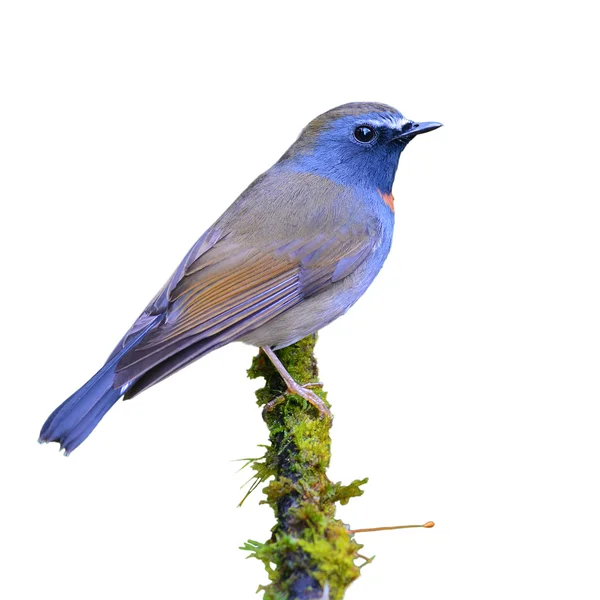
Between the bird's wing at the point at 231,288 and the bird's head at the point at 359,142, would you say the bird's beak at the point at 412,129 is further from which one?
the bird's wing at the point at 231,288

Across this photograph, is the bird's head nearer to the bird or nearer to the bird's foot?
→ the bird

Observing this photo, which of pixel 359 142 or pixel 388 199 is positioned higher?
pixel 359 142

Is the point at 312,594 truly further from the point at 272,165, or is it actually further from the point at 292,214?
the point at 272,165

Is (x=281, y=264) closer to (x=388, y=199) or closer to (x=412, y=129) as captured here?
(x=388, y=199)

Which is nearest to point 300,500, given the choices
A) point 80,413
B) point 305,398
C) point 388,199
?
point 305,398

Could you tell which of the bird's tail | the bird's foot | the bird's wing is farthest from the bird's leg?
the bird's tail

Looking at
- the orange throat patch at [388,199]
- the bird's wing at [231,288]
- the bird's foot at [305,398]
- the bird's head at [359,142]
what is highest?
the bird's head at [359,142]

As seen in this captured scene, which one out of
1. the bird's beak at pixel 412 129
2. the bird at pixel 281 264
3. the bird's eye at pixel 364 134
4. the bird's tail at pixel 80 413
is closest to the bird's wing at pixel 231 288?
the bird at pixel 281 264
